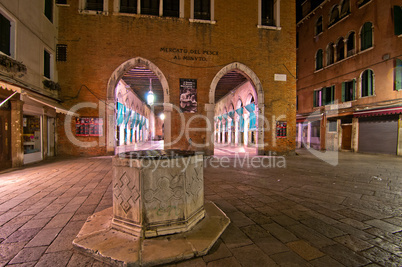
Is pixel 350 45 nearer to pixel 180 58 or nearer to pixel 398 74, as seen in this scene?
pixel 398 74

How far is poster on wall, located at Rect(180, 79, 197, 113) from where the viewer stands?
10367mm

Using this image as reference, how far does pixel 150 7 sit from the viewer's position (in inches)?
413

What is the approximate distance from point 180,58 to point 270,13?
6.77 metres

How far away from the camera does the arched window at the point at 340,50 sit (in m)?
14.7

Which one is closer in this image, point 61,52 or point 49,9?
point 49,9

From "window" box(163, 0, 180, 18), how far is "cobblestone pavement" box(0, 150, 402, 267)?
995 centimetres

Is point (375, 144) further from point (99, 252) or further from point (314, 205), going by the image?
point (99, 252)

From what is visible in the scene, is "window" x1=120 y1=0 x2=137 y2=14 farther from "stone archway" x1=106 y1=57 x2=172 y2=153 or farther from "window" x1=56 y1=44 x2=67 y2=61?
"window" x1=56 y1=44 x2=67 y2=61

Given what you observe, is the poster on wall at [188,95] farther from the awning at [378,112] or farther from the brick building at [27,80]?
the awning at [378,112]

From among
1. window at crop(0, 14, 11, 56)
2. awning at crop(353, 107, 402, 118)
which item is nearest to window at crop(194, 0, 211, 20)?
window at crop(0, 14, 11, 56)

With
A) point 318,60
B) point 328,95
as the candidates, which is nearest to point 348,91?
point 328,95

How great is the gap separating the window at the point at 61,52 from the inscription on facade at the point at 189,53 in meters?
5.02

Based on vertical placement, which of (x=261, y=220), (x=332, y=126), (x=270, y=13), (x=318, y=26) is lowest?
(x=261, y=220)

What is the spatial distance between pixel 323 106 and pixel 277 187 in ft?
49.3
